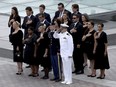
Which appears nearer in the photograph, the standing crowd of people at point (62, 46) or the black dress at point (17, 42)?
the standing crowd of people at point (62, 46)

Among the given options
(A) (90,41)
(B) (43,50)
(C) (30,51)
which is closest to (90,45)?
(A) (90,41)

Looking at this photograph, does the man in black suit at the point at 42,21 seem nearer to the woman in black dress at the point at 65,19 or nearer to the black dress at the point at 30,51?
the black dress at the point at 30,51

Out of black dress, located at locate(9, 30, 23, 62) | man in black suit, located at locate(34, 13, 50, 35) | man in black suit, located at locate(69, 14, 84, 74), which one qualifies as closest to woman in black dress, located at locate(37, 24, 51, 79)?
man in black suit, located at locate(34, 13, 50, 35)

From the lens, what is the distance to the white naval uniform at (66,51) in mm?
14039

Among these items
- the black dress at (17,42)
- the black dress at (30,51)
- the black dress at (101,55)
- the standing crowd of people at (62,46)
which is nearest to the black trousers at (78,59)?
the standing crowd of people at (62,46)

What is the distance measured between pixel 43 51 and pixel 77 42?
1129 mm

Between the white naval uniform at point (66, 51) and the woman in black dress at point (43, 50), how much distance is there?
641mm

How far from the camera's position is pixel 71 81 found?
47.2ft

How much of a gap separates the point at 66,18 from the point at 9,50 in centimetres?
298

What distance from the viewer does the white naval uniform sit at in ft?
46.1

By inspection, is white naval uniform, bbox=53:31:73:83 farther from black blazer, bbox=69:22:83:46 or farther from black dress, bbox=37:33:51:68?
black blazer, bbox=69:22:83:46

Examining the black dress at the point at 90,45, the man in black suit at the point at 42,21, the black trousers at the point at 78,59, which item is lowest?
the black trousers at the point at 78,59

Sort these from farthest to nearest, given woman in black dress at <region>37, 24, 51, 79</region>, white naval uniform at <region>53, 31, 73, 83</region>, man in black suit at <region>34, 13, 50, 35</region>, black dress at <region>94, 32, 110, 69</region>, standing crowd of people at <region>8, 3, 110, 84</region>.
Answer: man in black suit at <region>34, 13, 50, 35</region> < woman in black dress at <region>37, 24, 51, 79</region> < black dress at <region>94, 32, 110, 69</region> < standing crowd of people at <region>8, 3, 110, 84</region> < white naval uniform at <region>53, 31, 73, 83</region>

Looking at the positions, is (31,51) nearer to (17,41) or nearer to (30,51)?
(30,51)
